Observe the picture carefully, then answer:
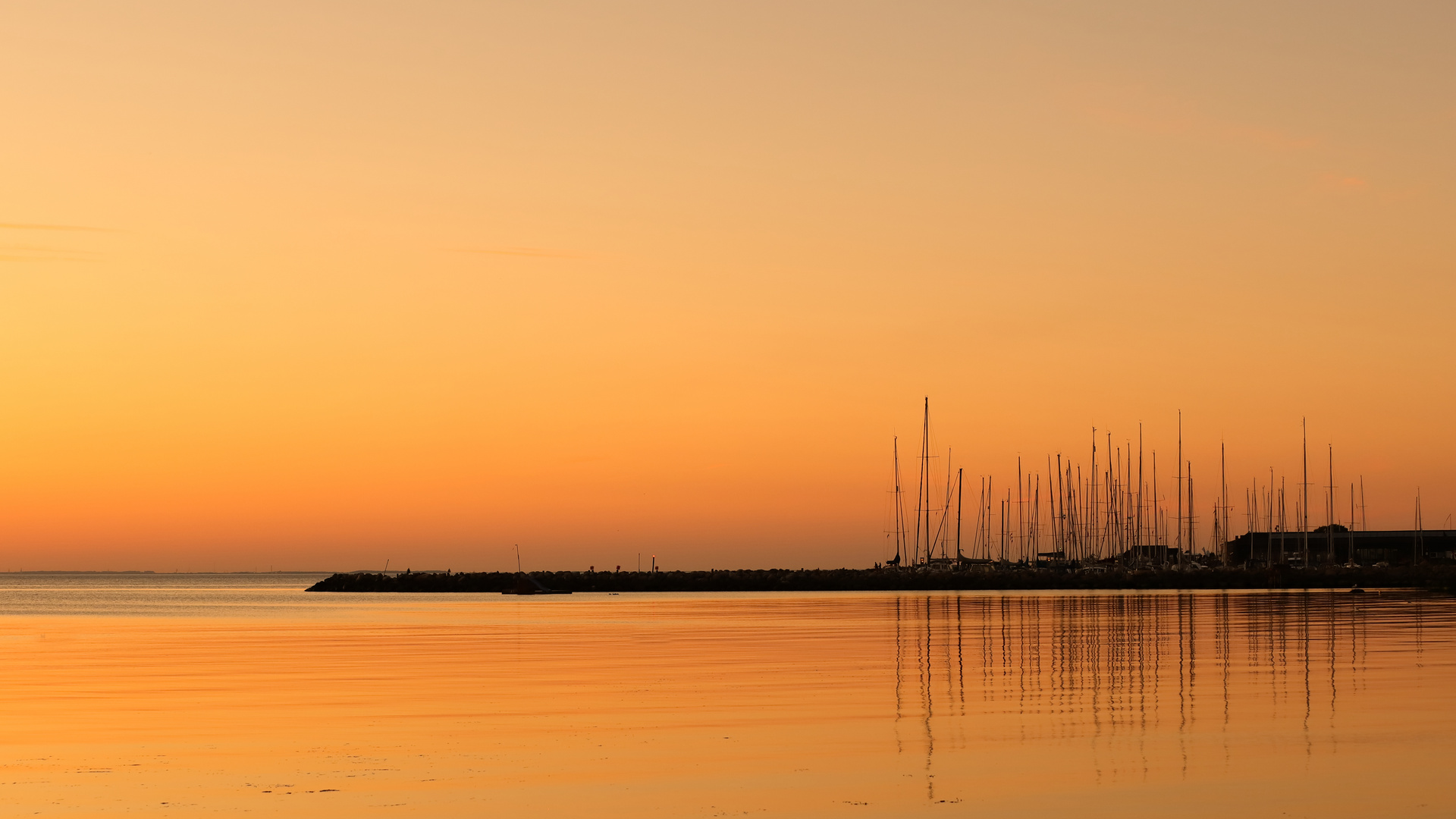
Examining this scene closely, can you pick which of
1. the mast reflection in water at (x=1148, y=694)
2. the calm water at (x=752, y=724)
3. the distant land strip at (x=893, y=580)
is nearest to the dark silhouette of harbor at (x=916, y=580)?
the distant land strip at (x=893, y=580)

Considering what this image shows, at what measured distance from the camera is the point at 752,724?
25.8 meters

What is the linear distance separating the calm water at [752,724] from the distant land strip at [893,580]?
7736cm

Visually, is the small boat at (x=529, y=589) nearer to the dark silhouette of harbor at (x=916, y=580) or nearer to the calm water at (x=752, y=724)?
the dark silhouette of harbor at (x=916, y=580)

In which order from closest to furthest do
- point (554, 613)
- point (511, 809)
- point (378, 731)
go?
point (511, 809) → point (378, 731) → point (554, 613)

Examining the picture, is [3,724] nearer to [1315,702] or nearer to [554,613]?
[1315,702]

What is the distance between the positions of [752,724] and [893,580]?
120768 mm

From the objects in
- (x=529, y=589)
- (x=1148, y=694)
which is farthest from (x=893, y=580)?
(x=1148, y=694)

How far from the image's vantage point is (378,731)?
25469 millimetres

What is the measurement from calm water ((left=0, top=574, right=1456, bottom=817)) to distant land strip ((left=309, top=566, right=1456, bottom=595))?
7736 cm

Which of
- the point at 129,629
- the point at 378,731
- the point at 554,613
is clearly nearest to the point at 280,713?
the point at 378,731

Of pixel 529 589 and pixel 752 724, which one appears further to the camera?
pixel 529 589

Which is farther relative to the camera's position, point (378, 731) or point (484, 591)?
point (484, 591)

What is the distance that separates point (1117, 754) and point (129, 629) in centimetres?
6088

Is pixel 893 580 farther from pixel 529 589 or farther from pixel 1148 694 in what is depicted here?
pixel 1148 694
